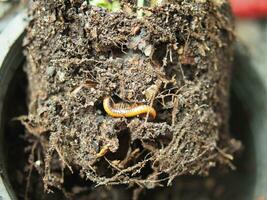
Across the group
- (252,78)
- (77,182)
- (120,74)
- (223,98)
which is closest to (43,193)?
(77,182)

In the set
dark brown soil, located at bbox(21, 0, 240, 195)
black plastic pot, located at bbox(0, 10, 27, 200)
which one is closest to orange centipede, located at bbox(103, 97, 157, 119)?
dark brown soil, located at bbox(21, 0, 240, 195)

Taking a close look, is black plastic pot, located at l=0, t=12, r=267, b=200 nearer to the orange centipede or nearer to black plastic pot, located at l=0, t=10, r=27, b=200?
black plastic pot, located at l=0, t=10, r=27, b=200

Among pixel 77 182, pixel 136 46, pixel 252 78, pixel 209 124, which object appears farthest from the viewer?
pixel 252 78

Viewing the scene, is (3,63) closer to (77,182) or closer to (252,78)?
(77,182)

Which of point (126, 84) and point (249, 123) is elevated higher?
point (126, 84)

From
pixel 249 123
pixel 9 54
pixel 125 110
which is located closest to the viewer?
pixel 125 110

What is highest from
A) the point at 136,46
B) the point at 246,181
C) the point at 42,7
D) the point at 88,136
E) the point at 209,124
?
the point at 42,7

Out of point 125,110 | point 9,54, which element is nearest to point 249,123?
point 125,110

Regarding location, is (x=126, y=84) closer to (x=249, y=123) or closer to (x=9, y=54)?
(x=9, y=54)
